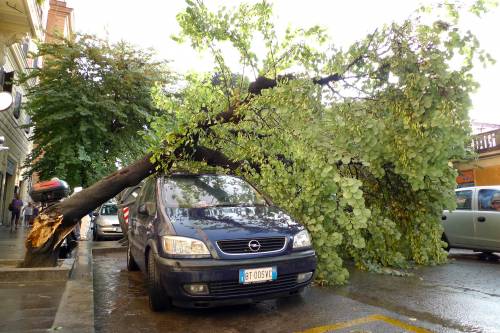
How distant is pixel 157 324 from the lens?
13.6ft

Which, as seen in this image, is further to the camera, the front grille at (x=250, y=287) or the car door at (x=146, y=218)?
the car door at (x=146, y=218)

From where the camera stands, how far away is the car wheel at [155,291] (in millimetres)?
4262

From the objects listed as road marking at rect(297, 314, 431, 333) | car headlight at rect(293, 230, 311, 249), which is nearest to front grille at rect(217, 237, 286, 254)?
car headlight at rect(293, 230, 311, 249)

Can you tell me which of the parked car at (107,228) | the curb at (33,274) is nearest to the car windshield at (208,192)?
the curb at (33,274)

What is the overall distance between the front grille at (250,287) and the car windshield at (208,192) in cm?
127

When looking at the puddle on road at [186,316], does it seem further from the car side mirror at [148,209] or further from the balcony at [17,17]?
the balcony at [17,17]

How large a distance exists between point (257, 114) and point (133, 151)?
11.4 m

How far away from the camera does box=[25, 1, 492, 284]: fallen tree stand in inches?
197

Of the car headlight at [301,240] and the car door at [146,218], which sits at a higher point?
the car door at [146,218]

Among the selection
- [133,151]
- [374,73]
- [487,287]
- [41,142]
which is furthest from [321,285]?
[41,142]

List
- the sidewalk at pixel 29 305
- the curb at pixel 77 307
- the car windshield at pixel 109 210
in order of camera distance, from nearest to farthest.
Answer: the curb at pixel 77 307 < the sidewalk at pixel 29 305 < the car windshield at pixel 109 210

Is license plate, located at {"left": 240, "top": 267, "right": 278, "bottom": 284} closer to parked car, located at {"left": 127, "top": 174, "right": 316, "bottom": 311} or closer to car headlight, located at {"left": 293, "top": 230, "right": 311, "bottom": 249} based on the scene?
parked car, located at {"left": 127, "top": 174, "right": 316, "bottom": 311}

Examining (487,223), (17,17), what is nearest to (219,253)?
(487,223)

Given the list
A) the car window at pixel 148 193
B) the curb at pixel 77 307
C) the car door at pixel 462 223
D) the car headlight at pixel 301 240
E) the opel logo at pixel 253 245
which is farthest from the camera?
the car door at pixel 462 223
